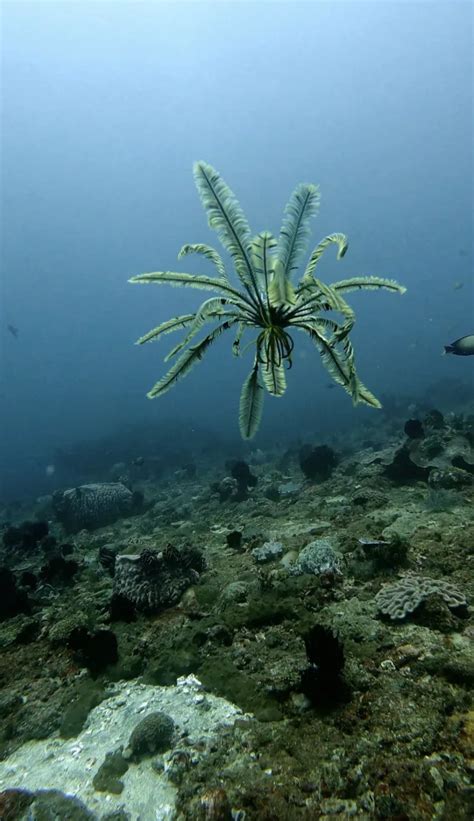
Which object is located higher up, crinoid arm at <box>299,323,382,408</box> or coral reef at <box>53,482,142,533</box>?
crinoid arm at <box>299,323,382,408</box>

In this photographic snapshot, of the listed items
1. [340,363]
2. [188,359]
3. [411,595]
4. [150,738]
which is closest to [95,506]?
[188,359]

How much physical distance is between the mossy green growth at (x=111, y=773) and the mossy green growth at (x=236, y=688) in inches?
44.6

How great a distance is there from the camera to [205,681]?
476 centimetres

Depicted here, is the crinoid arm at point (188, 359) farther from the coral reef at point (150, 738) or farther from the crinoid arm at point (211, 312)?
the coral reef at point (150, 738)

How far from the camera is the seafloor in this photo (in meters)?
3.19

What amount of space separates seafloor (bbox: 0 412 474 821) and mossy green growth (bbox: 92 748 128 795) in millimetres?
19

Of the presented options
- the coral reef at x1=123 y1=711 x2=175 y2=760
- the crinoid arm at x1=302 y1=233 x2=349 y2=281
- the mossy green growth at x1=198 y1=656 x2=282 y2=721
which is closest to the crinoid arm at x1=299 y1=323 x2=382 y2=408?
the crinoid arm at x1=302 y1=233 x2=349 y2=281

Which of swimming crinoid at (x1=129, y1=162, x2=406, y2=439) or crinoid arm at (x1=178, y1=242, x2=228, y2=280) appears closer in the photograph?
swimming crinoid at (x1=129, y1=162, x2=406, y2=439)

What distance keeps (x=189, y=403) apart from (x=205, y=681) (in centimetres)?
12320

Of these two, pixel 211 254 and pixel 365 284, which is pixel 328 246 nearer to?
pixel 365 284

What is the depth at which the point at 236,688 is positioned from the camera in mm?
4520

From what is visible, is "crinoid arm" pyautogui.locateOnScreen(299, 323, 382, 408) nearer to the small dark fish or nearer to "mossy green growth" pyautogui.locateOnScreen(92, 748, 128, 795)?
the small dark fish

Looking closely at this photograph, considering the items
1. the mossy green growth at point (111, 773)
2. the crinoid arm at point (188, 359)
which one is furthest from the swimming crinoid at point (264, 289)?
the mossy green growth at point (111, 773)

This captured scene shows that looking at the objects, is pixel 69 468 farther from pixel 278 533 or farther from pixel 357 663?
pixel 357 663
